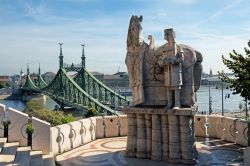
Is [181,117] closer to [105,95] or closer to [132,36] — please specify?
[132,36]

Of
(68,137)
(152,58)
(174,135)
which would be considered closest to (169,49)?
(152,58)

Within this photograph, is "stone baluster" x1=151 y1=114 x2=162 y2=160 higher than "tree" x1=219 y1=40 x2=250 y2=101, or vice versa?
"tree" x1=219 y1=40 x2=250 y2=101

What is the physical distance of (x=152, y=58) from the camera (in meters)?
8.64

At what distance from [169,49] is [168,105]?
145 centimetres

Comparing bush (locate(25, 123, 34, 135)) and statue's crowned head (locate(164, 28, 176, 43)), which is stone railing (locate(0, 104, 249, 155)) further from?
statue's crowned head (locate(164, 28, 176, 43))

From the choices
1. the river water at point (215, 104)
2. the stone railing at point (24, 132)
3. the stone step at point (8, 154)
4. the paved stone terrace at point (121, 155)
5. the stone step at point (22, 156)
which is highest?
the stone railing at point (24, 132)

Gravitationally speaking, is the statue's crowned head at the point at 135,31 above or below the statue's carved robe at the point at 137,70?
above

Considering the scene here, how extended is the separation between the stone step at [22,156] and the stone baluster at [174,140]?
3.52m

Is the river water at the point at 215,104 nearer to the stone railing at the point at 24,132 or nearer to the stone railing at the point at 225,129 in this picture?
the stone railing at the point at 225,129

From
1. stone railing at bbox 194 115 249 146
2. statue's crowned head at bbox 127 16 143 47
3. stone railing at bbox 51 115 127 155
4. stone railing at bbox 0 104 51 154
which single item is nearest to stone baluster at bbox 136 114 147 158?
statue's crowned head at bbox 127 16 143 47

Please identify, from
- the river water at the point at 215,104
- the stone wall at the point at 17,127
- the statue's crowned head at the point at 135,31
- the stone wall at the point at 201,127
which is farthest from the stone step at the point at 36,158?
the river water at the point at 215,104

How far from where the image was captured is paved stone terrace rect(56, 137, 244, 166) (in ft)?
27.3

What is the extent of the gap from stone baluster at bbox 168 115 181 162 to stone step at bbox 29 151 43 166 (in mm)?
3229

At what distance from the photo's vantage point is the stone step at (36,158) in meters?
7.60
